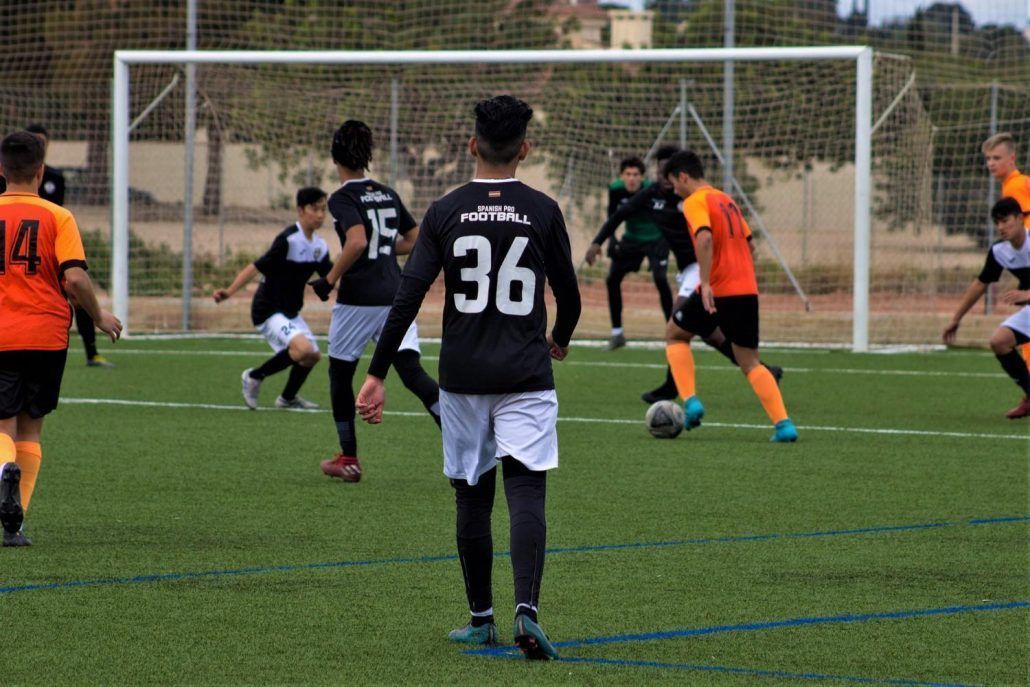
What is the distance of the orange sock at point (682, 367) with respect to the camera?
11844mm

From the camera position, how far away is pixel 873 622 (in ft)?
19.2

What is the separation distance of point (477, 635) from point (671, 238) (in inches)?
327

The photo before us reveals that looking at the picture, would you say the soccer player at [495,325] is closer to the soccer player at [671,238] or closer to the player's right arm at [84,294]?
the player's right arm at [84,294]

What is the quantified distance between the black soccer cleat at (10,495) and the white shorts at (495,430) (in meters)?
2.43

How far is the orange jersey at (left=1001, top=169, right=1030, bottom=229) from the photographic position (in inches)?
505

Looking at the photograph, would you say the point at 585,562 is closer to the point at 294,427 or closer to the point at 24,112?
the point at 294,427

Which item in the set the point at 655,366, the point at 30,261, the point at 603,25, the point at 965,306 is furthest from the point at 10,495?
the point at 603,25

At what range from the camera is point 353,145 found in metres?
9.02

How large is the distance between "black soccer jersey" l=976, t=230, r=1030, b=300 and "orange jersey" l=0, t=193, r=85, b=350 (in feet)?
25.4

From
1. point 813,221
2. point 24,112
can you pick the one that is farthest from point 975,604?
point 24,112

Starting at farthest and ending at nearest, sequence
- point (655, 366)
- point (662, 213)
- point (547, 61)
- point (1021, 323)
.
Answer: point (547, 61)
point (655, 366)
point (662, 213)
point (1021, 323)

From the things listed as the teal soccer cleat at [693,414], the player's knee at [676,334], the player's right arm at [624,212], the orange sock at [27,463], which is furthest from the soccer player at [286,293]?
the orange sock at [27,463]

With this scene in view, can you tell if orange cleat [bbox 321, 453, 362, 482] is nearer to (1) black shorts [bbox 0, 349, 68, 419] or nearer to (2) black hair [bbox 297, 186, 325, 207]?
(1) black shorts [bbox 0, 349, 68, 419]

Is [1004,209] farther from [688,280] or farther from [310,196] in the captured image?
[310,196]
